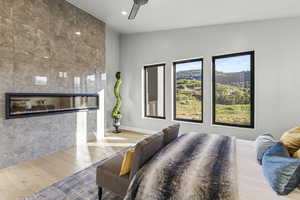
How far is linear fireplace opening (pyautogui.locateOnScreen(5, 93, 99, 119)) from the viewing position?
2686 millimetres

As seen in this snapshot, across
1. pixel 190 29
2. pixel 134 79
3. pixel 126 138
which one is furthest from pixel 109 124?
pixel 190 29

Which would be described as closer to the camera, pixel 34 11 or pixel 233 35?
pixel 34 11

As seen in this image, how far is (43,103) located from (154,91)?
3104mm

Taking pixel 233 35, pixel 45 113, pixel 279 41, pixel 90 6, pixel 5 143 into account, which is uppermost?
pixel 90 6

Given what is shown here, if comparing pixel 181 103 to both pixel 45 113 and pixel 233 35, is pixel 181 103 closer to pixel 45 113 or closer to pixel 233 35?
pixel 233 35

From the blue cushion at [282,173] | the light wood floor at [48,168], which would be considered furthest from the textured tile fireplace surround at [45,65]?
the blue cushion at [282,173]

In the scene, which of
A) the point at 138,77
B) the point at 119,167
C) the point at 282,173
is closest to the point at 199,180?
the point at 282,173

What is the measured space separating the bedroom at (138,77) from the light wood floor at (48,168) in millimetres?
20

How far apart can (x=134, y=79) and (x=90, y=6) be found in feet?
7.67

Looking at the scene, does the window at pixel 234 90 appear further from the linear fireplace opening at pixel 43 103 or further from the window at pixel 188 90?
the linear fireplace opening at pixel 43 103

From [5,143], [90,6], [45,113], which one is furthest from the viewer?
[90,6]

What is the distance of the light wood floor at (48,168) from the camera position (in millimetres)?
2060

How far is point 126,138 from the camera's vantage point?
436cm

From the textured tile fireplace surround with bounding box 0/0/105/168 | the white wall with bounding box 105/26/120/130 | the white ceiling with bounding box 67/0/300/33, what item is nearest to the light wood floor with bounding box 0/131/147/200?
the textured tile fireplace surround with bounding box 0/0/105/168
